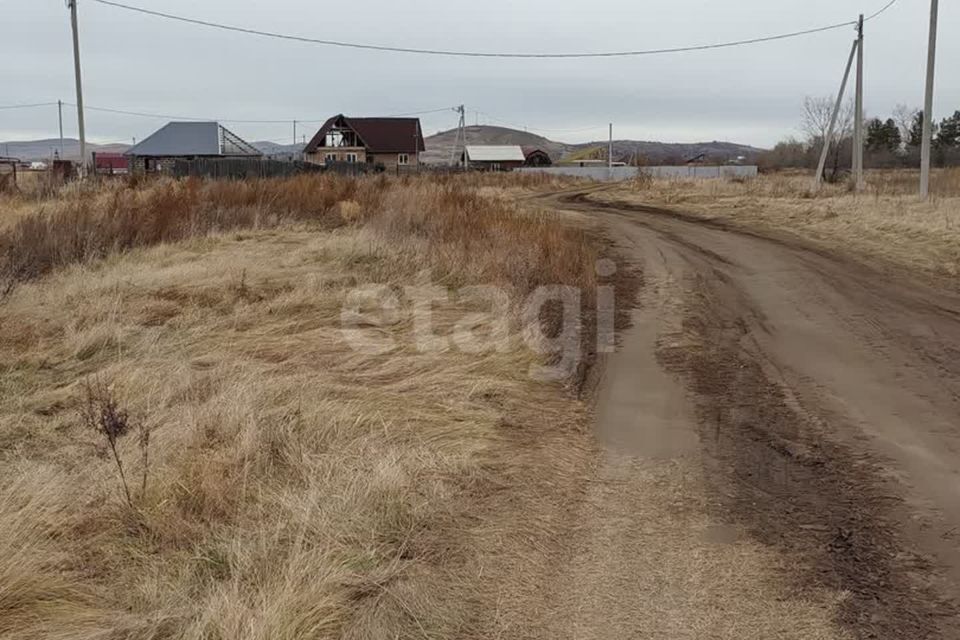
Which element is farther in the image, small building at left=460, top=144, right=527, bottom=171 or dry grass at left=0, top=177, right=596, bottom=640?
small building at left=460, top=144, right=527, bottom=171

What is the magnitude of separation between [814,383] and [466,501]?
342 centimetres

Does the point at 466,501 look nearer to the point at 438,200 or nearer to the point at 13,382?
the point at 13,382

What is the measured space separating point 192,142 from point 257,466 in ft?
218

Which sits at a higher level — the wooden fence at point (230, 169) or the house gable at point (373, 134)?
the house gable at point (373, 134)

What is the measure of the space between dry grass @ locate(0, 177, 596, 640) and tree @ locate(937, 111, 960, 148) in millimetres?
85117

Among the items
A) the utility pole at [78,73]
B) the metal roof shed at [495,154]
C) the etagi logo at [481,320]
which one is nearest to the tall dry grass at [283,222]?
the etagi logo at [481,320]

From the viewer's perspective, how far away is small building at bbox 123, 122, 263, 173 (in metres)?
63.9

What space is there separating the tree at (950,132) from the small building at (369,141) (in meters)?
53.5

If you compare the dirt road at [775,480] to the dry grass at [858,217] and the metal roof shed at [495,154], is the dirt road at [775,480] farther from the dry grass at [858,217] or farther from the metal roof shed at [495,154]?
the metal roof shed at [495,154]

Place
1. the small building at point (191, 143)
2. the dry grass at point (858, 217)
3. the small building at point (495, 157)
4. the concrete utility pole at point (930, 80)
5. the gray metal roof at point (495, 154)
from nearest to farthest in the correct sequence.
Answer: the dry grass at point (858, 217) → the concrete utility pole at point (930, 80) → the small building at point (191, 143) → the small building at point (495, 157) → the gray metal roof at point (495, 154)

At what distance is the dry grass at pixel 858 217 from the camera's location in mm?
13195

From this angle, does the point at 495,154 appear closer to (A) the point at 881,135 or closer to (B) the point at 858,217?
(A) the point at 881,135

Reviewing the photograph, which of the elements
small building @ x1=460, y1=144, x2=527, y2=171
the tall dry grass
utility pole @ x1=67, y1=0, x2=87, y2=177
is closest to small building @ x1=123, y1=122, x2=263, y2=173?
utility pole @ x1=67, y1=0, x2=87, y2=177

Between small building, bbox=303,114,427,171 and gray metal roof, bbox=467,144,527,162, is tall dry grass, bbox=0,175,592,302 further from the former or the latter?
gray metal roof, bbox=467,144,527,162
